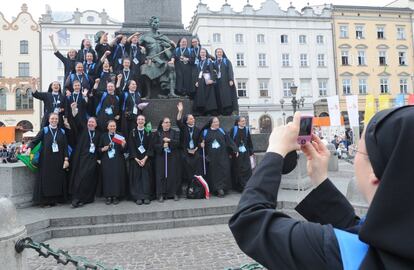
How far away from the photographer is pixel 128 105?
8.48m

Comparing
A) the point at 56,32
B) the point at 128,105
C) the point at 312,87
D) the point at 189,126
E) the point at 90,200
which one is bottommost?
the point at 90,200

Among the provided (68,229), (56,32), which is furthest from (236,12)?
(68,229)

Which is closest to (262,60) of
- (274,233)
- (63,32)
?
(63,32)

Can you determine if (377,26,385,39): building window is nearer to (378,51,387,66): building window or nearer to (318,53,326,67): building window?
(378,51,387,66): building window

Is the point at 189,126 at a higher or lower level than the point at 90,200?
higher

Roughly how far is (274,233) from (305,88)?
4751cm

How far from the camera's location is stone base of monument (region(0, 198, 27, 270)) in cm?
320

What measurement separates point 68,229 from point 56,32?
43278 millimetres

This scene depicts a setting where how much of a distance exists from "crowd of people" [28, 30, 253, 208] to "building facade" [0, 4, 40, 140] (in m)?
38.5

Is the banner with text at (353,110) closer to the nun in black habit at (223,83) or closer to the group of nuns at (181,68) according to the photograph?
the group of nuns at (181,68)

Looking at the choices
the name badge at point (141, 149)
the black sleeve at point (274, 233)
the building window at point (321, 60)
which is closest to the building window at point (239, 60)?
the building window at point (321, 60)

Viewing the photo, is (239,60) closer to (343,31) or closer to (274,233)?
(343,31)

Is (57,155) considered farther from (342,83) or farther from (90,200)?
(342,83)

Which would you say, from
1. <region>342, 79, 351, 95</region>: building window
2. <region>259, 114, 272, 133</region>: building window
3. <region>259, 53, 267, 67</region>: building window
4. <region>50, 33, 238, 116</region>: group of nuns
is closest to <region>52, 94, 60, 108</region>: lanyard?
<region>50, 33, 238, 116</region>: group of nuns
